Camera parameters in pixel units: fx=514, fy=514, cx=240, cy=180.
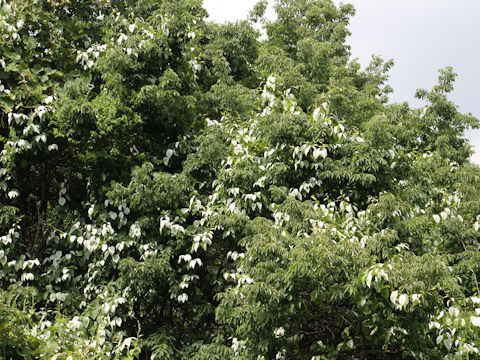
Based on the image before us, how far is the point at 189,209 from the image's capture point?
623 cm

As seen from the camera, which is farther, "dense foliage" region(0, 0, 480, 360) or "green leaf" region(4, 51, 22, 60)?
"green leaf" region(4, 51, 22, 60)

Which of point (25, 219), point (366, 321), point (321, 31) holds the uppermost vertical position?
point (321, 31)

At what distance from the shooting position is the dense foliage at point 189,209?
4.62 m

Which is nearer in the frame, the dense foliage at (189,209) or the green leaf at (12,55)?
the dense foliage at (189,209)

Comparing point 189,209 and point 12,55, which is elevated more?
point 12,55

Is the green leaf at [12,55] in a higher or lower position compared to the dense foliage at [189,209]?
higher

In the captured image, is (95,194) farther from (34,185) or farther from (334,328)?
(334,328)

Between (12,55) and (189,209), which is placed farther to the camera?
(12,55)

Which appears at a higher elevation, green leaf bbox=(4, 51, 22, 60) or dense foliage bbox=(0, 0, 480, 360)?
green leaf bbox=(4, 51, 22, 60)

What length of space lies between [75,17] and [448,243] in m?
6.82

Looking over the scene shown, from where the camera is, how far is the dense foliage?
4.62 metres

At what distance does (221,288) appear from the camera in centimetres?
640

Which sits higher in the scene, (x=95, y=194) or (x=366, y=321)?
(x=95, y=194)

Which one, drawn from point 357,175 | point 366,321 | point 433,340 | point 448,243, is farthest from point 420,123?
point 366,321
